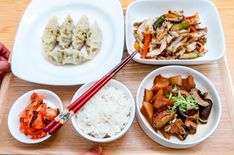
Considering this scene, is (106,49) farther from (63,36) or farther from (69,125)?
(69,125)

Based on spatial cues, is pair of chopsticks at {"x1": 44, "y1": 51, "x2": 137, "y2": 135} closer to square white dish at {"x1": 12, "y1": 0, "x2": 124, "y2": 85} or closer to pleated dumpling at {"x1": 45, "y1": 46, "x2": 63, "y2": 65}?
square white dish at {"x1": 12, "y1": 0, "x2": 124, "y2": 85}

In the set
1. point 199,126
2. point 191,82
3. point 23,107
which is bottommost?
point 23,107

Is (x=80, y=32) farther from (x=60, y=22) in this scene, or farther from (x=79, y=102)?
(x=79, y=102)

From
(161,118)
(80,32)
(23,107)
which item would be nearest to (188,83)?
(161,118)

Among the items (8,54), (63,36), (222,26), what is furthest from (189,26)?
(8,54)

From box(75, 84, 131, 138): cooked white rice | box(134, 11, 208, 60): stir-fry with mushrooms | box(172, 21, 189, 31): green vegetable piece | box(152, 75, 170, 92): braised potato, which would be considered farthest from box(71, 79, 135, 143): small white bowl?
box(172, 21, 189, 31): green vegetable piece
